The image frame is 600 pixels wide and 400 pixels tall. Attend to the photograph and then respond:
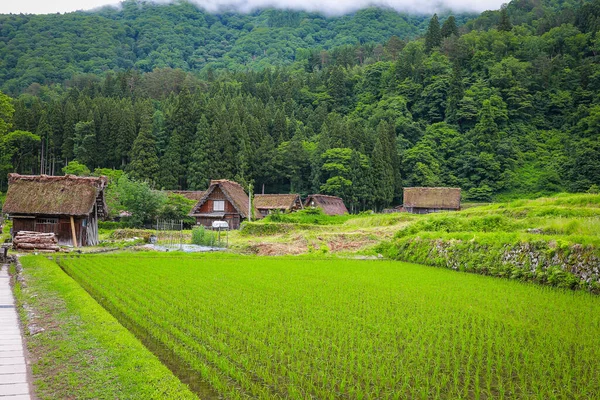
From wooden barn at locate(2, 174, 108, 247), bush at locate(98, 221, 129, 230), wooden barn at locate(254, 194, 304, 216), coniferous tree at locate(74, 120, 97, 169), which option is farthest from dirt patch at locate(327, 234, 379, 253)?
coniferous tree at locate(74, 120, 97, 169)

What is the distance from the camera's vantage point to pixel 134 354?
569cm

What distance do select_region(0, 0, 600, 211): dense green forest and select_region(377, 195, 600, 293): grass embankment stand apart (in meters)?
27.3

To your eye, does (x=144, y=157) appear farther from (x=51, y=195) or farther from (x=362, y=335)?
(x=362, y=335)

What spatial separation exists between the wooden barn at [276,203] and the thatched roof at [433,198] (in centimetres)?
1202

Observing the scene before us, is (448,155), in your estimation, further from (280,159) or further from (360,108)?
(280,159)

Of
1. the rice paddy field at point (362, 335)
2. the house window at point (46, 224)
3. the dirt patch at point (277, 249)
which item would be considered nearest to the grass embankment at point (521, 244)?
the rice paddy field at point (362, 335)

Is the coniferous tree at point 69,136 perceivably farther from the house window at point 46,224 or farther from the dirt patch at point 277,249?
the dirt patch at point 277,249

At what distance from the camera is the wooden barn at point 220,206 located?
3759cm

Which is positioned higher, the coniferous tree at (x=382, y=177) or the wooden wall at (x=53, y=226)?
the coniferous tree at (x=382, y=177)

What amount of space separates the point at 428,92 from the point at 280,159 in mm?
28121

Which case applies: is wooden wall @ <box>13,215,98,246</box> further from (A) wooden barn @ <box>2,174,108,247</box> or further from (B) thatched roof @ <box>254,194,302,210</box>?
(B) thatched roof @ <box>254,194,302,210</box>

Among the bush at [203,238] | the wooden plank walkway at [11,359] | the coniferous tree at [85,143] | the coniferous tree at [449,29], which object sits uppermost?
the coniferous tree at [449,29]

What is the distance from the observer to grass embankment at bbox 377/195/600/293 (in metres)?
12.0

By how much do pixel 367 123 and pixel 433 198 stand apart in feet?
75.5
